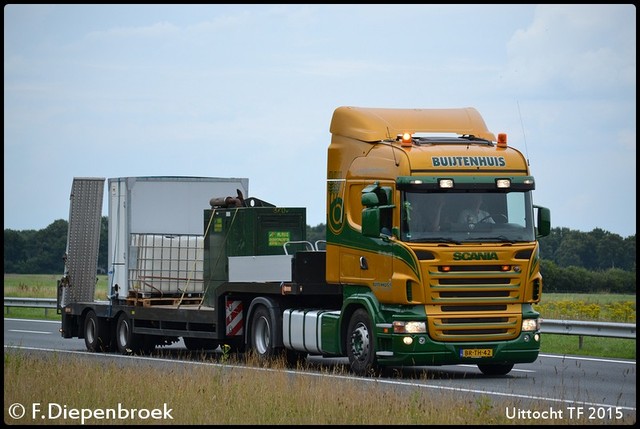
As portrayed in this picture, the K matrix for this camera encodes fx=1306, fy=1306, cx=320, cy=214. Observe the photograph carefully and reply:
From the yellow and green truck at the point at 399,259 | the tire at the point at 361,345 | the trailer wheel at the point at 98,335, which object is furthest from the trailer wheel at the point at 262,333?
the trailer wheel at the point at 98,335

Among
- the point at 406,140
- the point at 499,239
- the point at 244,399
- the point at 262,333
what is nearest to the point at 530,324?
the point at 499,239

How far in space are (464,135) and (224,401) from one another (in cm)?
755

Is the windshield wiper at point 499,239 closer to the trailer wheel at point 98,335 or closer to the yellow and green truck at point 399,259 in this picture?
the yellow and green truck at point 399,259

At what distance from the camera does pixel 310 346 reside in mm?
20875

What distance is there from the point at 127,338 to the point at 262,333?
4703 mm

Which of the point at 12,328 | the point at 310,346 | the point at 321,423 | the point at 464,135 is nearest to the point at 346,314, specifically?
the point at 310,346

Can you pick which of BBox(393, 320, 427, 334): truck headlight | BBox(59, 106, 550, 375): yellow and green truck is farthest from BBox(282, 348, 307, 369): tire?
BBox(393, 320, 427, 334): truck headlight

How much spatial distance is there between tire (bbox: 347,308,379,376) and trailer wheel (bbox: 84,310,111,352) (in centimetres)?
848

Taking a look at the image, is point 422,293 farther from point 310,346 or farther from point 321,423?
point 321,423

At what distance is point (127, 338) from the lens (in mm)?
26141

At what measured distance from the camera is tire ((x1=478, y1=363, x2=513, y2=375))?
1980 cm

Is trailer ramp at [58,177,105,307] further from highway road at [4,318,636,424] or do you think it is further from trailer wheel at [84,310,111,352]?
highway road at [4,318,636,424]

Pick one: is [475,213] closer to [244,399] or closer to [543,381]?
[543,381]

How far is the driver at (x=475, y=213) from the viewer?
1858 centimetres
